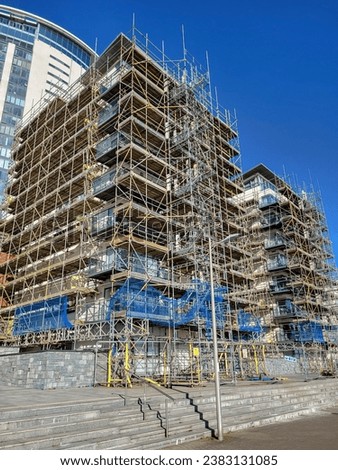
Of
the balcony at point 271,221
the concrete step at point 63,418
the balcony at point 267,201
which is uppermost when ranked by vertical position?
the balcony at point 267,201

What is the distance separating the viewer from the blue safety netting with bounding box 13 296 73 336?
19237 millimetres

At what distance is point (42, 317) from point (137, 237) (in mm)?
7679

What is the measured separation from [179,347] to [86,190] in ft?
36.2

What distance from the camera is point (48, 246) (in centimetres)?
2472

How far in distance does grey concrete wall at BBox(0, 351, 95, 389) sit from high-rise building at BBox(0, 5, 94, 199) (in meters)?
41.0

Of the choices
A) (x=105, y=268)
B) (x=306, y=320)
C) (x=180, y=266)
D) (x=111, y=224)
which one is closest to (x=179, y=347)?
(x=180, y=266)

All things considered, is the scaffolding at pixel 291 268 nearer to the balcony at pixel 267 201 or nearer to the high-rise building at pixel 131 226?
the balcony at pixel 267 201

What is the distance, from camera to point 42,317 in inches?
826

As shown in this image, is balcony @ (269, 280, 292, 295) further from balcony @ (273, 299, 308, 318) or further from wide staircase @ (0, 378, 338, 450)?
wide staircase @ (0, 378, 338, 450)

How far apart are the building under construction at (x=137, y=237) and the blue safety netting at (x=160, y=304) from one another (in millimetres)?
75

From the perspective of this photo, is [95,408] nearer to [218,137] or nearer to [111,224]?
[111,224]

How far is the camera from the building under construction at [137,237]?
1745 cm

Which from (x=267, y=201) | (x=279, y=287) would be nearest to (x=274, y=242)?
(x=279, y=287)

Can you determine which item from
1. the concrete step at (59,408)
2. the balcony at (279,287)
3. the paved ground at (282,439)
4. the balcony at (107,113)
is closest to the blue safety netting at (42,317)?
the concrete step at (59,408)
